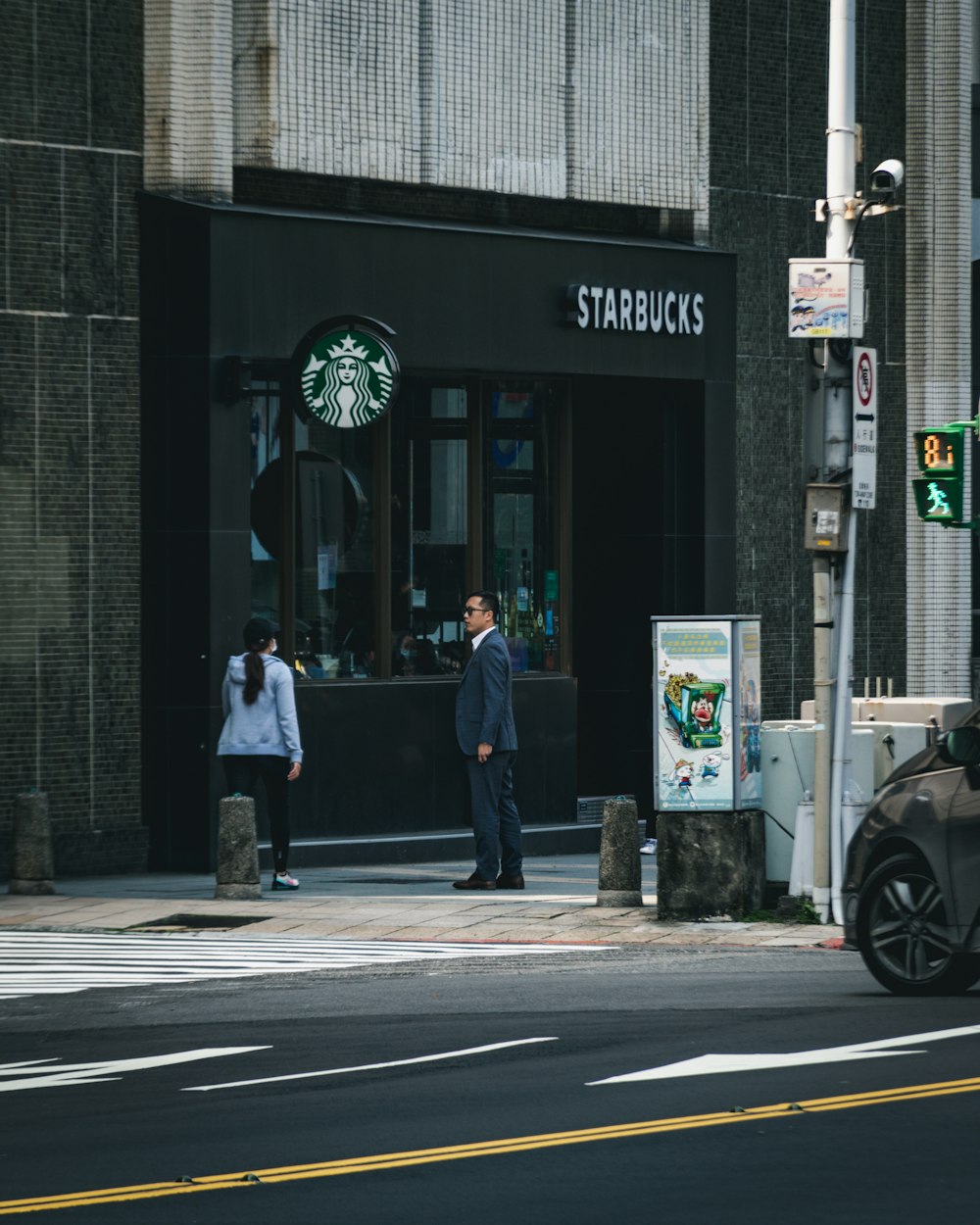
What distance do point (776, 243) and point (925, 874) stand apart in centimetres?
1195

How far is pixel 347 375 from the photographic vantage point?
18438 millimetres

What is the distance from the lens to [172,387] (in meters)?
18.1

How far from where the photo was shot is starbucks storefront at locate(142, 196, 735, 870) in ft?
59.4

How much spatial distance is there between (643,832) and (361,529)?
12.5 feet

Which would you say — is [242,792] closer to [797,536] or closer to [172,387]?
[172,387]

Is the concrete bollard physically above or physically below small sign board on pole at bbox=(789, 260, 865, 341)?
below

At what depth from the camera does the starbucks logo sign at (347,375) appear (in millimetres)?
18297

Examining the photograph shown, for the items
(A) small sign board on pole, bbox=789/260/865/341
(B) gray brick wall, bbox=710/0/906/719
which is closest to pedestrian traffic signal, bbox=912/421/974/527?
(B) gray brick wall, bbox=710/0/906/719

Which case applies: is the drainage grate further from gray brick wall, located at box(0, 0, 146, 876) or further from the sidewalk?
gray brick wall, located at box(0, 0, 146, 876)

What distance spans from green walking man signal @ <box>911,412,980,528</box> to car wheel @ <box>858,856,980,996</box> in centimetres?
1092

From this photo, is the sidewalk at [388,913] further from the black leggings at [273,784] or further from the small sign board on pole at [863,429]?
the small sign board on pole at [863,429]

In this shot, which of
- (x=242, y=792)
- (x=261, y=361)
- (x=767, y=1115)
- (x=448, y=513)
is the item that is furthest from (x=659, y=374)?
(x=767, y=1115)

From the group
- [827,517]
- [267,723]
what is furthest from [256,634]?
[827,517]

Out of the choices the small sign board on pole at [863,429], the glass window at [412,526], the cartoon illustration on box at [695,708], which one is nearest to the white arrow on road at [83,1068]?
the cartoon illustration on box at [695,708]
